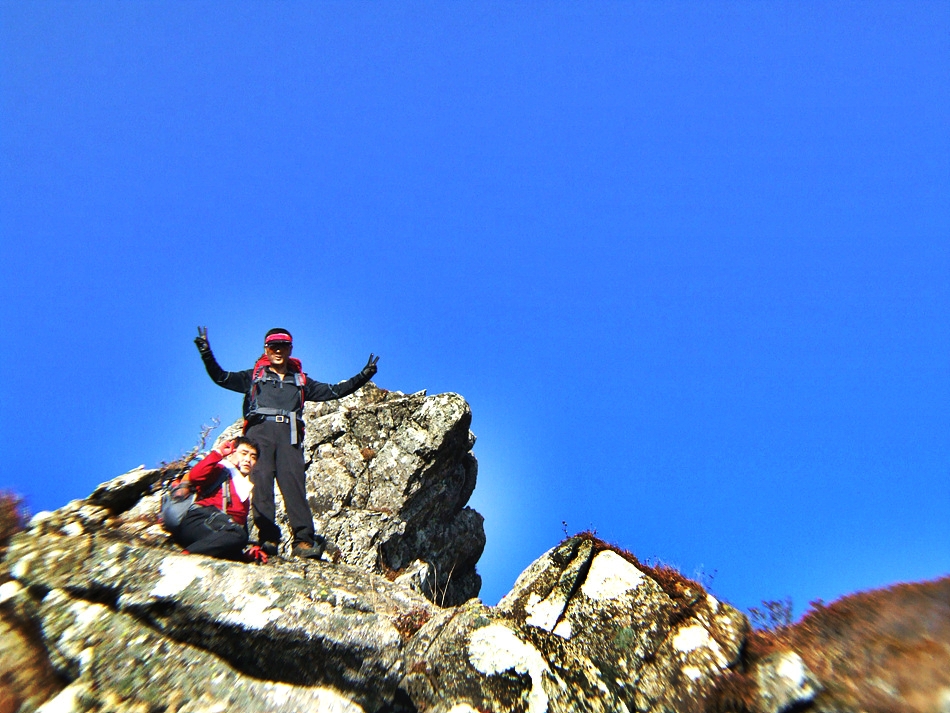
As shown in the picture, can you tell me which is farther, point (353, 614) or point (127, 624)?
point (353, 614)

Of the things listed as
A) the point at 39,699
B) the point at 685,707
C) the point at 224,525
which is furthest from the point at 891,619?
the point at 39,699

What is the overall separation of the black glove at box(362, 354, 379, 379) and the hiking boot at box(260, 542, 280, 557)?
4115mm

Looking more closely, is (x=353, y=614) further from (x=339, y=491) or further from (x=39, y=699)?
(x=339, y=491)

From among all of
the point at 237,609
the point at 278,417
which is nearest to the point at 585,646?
the point at 237,609

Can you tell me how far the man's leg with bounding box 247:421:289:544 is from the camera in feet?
38.6

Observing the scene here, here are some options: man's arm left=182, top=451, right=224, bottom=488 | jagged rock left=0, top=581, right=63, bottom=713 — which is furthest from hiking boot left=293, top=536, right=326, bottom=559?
jagged rock left=0, top=581, right=63, bottom=713

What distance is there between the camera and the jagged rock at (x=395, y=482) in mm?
20516

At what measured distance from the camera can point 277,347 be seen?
12672 mm

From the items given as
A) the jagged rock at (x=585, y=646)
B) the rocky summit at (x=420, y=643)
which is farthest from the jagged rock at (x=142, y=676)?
the jagged rock at (x=585, y=646)

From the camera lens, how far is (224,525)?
10453mm

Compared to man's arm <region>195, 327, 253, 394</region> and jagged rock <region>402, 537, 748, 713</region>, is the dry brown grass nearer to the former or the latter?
jagged rock <region>402, 537, 748, 713</region>

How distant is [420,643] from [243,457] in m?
4.89

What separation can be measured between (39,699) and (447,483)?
17.6 m

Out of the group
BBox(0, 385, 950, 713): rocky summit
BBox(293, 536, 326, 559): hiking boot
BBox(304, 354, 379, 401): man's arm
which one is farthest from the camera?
BBox(304, 354, 379, 401): man's arm
